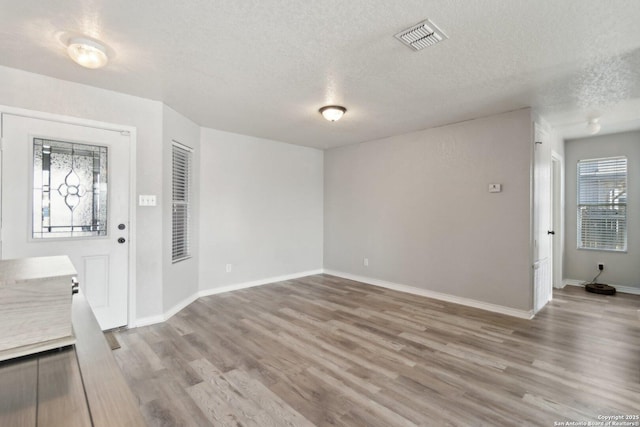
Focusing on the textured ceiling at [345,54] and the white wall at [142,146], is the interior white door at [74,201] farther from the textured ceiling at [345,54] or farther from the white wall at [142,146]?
the textured ceiling at [345,54]

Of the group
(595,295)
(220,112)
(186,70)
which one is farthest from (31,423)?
(595,295)

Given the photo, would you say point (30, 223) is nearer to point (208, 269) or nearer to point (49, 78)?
point (49, 78)

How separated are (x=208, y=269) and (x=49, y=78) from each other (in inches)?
116

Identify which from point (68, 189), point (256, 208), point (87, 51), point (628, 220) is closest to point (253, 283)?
point (256, 208)

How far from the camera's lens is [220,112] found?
12.9 feet

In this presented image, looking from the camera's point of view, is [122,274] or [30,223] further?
[122,274]

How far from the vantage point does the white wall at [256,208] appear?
187 inches

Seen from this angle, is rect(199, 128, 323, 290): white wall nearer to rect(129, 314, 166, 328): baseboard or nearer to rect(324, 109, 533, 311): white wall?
rect(324, 109, 533, 311): white wall

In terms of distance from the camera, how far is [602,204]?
17.2 ft

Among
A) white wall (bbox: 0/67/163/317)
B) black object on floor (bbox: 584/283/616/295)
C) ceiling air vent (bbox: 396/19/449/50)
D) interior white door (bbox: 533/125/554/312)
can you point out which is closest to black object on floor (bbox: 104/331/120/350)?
white wall (bbox: 0/67/163/317)

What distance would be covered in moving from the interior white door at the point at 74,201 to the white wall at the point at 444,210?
373cm

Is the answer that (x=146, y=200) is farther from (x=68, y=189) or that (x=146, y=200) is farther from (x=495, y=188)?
(x=495, y=188)

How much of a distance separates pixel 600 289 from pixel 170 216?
6.57 m

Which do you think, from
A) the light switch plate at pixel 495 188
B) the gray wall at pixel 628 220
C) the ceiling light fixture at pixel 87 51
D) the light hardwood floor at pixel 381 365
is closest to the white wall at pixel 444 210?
the light switch plate at pixel 495 188
